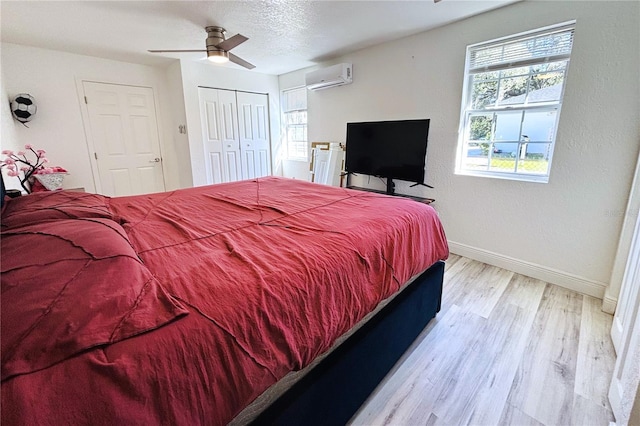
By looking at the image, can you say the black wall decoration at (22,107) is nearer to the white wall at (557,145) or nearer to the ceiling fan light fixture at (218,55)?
the ceiling fan light fixture at (218,55)

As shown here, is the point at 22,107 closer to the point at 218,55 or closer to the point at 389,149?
the point at 218,55

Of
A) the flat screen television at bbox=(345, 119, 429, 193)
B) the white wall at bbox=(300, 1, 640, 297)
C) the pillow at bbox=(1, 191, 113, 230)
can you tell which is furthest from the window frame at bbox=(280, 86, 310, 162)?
the pillow at bbox=(1, 191, 113, 230)

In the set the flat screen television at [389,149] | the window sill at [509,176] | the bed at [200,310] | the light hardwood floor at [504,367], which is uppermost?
the flat screen television at [389,149]

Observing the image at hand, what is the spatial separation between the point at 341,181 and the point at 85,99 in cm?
379

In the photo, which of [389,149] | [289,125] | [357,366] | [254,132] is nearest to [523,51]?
A: [389,149]

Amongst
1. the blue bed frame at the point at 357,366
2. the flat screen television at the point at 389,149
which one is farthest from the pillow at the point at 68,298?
the flat screen television at the point at 389,149

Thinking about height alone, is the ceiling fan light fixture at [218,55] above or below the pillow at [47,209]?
above

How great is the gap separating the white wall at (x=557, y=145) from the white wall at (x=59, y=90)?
3699 mm

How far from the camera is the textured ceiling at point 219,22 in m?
2.48

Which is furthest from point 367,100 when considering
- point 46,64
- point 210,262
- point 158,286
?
point 46,64

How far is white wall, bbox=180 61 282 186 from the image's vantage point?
4.16 m

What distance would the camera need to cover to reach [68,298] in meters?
0.67

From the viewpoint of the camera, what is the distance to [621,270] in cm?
204

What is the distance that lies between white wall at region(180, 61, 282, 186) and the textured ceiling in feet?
2.20
